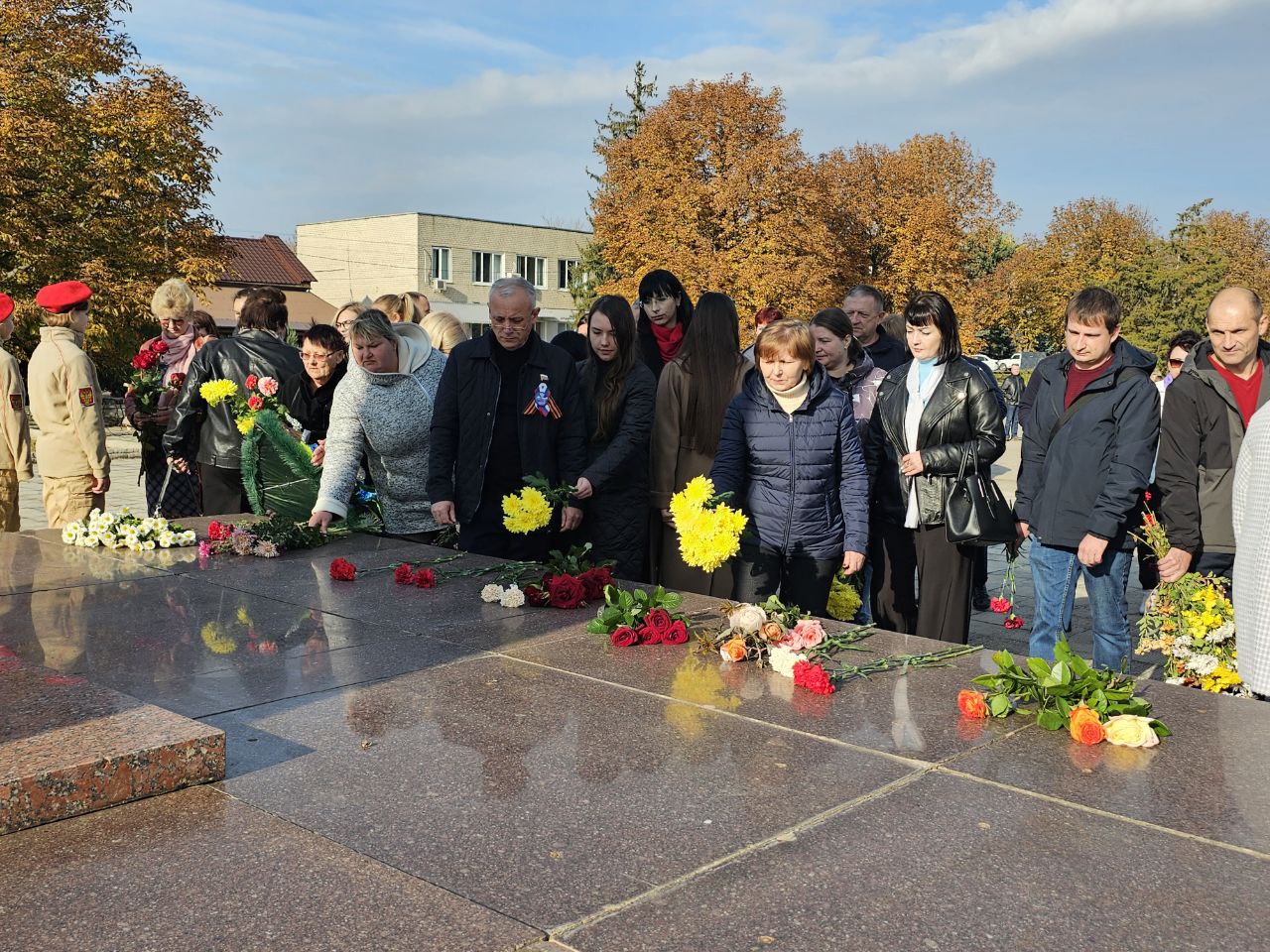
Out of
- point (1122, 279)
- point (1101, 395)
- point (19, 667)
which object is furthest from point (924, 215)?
point (19, 667)

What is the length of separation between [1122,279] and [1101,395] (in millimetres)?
42786

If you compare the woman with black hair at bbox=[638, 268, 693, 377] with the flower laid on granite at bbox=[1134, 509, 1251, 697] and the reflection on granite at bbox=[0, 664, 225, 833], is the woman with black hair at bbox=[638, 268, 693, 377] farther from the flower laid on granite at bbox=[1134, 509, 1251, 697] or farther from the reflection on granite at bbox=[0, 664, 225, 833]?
the reflection on granite at bbox=[0, 664, 225, 833]

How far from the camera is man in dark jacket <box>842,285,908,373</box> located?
24.0ft

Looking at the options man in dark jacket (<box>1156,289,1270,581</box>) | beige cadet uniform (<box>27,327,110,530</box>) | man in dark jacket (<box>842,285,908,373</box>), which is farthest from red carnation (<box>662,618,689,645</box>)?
beige cadet uniform (<box>27,327,110,530</box>)

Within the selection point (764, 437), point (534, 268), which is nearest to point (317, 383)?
point (764, 437)

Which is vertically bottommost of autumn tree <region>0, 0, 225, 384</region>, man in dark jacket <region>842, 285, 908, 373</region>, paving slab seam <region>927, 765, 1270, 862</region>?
paving slab seam <region>927, 765, 1270, 862</region>

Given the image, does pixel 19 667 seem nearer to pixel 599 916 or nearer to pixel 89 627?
pixel 89 627

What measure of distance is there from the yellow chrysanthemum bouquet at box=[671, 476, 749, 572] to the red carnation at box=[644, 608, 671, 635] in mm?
232

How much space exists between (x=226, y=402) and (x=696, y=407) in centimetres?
287

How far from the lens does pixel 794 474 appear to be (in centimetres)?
511

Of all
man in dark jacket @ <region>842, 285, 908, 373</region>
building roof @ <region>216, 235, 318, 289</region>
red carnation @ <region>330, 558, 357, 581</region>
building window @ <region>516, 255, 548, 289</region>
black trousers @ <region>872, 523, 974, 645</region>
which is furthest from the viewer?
building window @ <region>516, 255, 548, 289</region>

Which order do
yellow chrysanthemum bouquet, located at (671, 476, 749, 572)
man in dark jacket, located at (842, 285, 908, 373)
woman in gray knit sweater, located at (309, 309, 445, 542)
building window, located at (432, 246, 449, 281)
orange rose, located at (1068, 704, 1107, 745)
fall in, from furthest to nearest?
building window, located at (432, 246, 449, 281) → man in dark jacket, located at (842, 285, 908, 373) → woman in gray knit sweater, located at (309, 309, 445, 542) → yellow chrysanthemum bouquet, located at (671, 476, 749, 572) → orange rose, located at (1068, 704, 1107, 745)

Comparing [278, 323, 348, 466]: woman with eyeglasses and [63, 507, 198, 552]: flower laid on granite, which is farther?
[278, 323, 348, 466]: woman with eyeglasses

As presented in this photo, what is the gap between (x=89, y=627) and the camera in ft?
14.4
